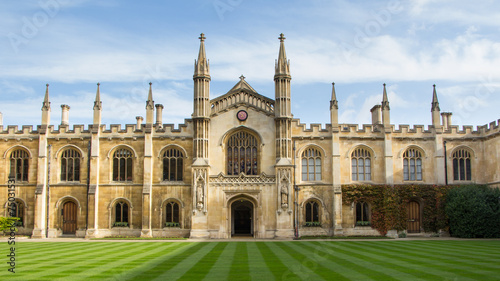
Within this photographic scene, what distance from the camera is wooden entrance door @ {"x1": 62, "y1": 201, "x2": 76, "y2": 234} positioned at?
41094 millimetres

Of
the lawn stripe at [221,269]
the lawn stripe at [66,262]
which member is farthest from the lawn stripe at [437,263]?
the lawn stripe at [66,262]

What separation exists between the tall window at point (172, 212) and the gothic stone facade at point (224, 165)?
0.08m

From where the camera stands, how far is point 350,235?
39.7 m

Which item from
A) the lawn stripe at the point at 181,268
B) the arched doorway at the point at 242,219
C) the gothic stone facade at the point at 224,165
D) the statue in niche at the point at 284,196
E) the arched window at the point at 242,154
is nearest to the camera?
the lawn stripe at the point at 181,268

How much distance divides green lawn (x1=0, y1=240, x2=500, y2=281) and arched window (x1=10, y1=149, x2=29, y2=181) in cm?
1814

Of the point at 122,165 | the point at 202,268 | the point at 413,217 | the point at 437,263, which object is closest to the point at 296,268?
the point at 202,268

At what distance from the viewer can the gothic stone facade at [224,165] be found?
39594mm

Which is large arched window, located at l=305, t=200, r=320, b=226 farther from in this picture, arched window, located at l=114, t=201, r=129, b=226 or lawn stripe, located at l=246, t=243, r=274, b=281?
lawn stripe, located at l=246, t=243, r=274, b=281

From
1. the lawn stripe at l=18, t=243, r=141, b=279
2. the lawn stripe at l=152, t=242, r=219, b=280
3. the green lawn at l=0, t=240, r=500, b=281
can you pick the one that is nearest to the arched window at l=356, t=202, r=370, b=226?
the green lawn at l=0, t=240, r=500, b=281

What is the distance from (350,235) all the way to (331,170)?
544 cm

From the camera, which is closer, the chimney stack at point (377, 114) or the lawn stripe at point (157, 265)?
the lawn stripe at point (157, 265)

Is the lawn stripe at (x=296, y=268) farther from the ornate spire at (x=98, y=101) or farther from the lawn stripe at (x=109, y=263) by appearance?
the ornate spire at (x=98, y=101)

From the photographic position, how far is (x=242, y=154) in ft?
133

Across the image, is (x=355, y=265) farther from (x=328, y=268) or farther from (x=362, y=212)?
(x=362, y=212)
